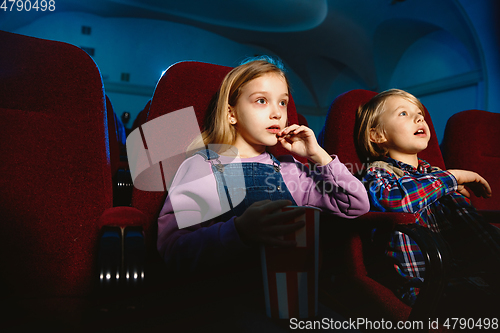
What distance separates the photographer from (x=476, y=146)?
5.50 ft

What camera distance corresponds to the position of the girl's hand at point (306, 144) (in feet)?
3.08

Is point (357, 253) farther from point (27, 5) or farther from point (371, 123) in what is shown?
point (27, 5)

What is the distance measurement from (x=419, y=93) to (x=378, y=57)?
4.08 ft

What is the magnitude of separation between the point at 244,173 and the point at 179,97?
33 centimetres

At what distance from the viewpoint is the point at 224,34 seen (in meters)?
7.37

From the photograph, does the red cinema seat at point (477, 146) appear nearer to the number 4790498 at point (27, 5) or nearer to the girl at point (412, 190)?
the girl at point (412, 190)

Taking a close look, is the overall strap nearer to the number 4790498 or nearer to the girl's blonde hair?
the girl's blonde hair

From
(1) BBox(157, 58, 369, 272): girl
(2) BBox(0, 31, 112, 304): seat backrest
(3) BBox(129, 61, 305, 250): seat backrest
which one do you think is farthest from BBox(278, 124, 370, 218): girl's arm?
(2) BBox(0, 31, 112, 304): seat backrest

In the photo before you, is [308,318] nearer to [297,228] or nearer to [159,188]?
[297,228]

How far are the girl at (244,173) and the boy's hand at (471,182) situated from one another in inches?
18.9

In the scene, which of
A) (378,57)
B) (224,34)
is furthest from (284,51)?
(378,57)

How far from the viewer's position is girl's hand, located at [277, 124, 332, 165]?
94 centimetres

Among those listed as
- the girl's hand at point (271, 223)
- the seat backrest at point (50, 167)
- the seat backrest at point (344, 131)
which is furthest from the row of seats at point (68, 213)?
the seat backrest at point (344, 131)

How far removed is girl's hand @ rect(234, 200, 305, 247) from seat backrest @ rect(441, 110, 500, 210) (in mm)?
1549
